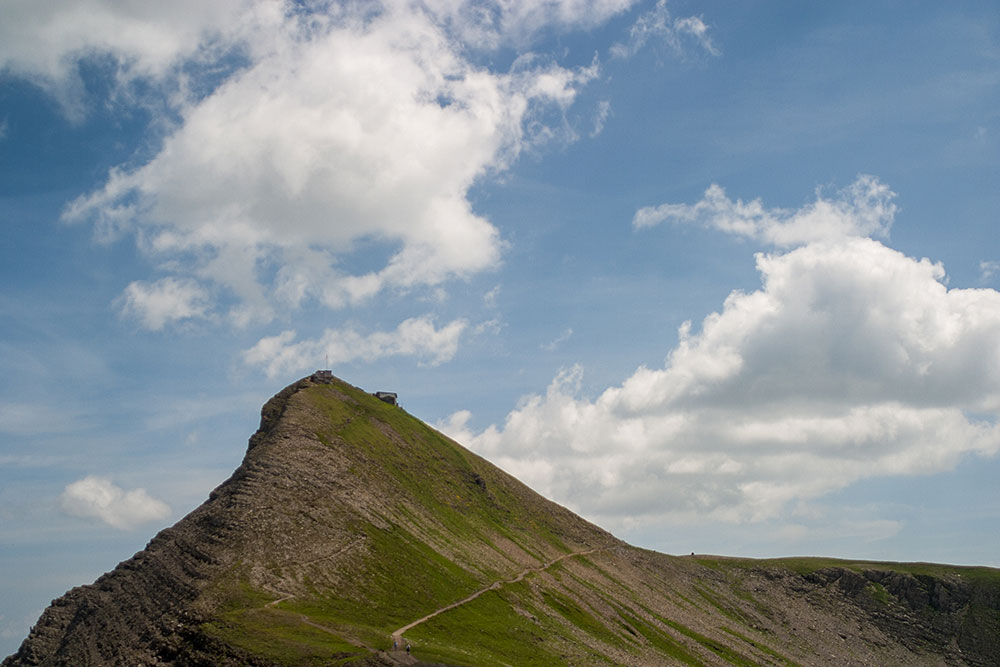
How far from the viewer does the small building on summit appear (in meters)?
194

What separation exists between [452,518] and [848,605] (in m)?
105

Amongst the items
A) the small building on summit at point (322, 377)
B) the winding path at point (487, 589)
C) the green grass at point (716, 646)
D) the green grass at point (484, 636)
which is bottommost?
the green grass at point (716, 646)

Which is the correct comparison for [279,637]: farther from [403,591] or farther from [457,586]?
[457,586]

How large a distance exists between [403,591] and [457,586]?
40.7 ft

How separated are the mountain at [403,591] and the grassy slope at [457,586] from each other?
398mm

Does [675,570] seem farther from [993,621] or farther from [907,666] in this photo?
[993,621]

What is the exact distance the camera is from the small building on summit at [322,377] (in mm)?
193637

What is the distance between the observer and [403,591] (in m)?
117

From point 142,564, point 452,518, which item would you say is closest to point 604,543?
point 452,518

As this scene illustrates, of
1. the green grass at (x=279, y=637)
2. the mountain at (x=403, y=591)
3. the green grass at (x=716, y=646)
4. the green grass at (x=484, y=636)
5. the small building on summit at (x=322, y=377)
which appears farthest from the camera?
the small building on summit at (x=322, y=377)

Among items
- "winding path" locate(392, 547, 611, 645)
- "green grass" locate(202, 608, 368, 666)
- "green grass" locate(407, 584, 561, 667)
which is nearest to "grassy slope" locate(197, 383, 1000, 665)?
"green grass" locate(202, 608, 368, 666)

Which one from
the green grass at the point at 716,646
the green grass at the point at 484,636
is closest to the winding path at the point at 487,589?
the green grass at the point at 484,636

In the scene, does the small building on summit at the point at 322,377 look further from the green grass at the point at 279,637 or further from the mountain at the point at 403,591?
the green grass at the point at 279,637

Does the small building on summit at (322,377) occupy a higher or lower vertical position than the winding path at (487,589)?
higher
